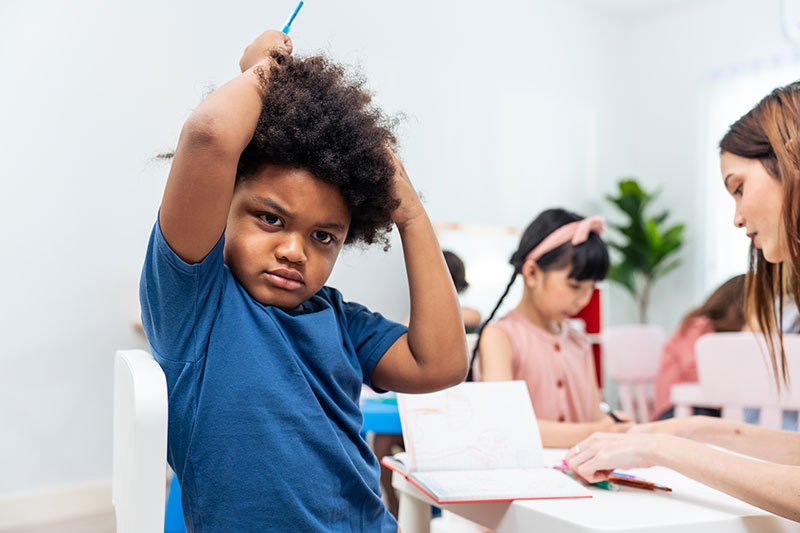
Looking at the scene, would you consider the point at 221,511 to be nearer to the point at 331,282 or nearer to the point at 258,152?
the point at 258,152

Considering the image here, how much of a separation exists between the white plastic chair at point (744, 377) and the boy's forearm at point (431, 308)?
4.40 ft

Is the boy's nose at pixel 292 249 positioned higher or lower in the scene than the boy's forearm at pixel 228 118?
lower

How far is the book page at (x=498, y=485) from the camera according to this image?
30.2 inches

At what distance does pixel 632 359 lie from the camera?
145 inches

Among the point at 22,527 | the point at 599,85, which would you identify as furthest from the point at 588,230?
the point at 599,85

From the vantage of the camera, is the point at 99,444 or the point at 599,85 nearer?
the point at 99,444

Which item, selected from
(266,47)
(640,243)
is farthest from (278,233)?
(640,243)

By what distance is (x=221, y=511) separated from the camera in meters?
0.67

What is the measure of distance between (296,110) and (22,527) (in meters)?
2.28

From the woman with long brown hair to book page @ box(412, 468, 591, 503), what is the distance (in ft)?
0.15

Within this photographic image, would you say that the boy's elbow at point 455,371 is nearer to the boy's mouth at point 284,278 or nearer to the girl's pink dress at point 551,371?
the boy's mouth at point 284,278

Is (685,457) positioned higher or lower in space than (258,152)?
lower

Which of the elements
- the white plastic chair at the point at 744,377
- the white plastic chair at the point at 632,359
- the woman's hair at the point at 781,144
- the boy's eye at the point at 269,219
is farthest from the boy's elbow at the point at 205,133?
the white plastic chair at the point at 632,359

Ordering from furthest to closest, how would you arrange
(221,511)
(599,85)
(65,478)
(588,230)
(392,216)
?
(599,85)
(65,478)
(588,230)
(392,216)
(221,511)
